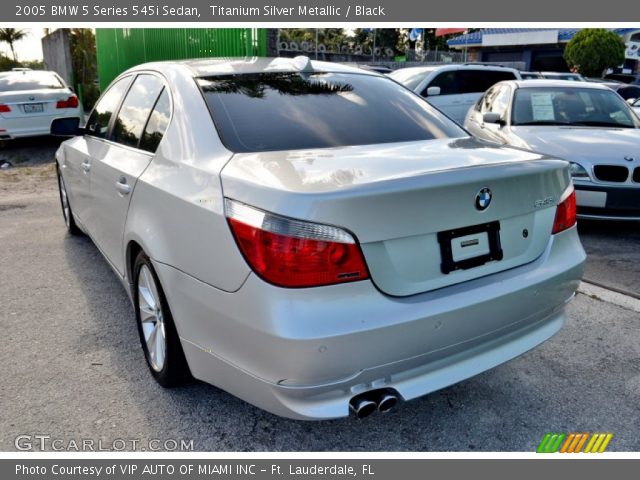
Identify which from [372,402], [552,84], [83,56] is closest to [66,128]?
[372,402]

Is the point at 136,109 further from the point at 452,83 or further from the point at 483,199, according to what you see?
the point at 452,83

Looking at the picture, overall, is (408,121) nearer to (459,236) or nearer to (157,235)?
(459,236)

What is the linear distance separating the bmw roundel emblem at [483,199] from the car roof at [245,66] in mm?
1513

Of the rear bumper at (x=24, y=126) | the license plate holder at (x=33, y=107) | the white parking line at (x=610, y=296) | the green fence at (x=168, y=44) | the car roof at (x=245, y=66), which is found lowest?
the white parking line at (x=610, y=296)

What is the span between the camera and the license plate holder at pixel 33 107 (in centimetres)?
1076

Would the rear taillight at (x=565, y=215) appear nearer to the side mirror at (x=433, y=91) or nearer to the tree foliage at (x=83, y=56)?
→ the side mirror at (x=433, y=91)

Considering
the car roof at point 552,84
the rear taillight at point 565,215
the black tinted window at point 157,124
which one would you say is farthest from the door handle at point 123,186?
the car roof at point 552,84

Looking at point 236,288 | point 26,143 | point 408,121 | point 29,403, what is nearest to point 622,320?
point 408,121

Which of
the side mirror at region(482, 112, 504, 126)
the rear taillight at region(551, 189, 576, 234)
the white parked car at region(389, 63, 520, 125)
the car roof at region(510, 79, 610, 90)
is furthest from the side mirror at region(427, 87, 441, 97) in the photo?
the rear taillight at region(551, 189, 576, 234)

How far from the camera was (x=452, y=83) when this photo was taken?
11492 mm

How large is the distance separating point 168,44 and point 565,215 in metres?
11.2

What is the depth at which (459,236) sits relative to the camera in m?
2.27

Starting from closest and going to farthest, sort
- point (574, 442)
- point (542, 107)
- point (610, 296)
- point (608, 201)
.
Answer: point (574, 442) → point (610, 296) → point (608, 201) → point (542, 107)

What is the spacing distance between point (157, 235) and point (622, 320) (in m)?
2.95
